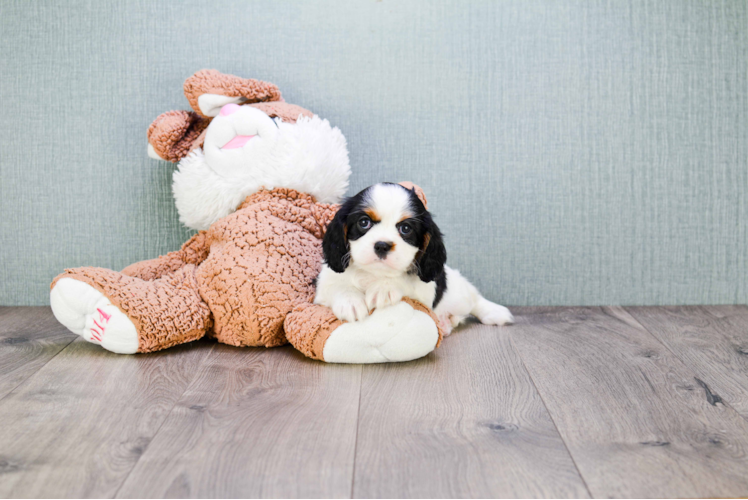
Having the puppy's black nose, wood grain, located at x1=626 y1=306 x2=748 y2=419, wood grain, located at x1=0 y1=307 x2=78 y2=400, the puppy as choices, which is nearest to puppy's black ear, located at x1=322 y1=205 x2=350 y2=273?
the puppy

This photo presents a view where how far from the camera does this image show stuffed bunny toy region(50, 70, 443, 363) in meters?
1.46

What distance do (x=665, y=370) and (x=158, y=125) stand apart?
1.53 meters

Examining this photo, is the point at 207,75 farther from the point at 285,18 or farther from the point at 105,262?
the point at 105,262

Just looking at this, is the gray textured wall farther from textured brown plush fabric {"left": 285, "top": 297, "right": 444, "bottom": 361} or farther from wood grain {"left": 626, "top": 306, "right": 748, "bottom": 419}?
textured brown plush fabric {"left": 285, "top": 297, "right": 444, "bottom": 361}

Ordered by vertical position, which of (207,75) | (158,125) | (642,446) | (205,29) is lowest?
(642,446)

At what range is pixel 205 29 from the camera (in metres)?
2.00

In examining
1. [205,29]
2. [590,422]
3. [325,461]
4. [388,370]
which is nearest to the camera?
[325,461]

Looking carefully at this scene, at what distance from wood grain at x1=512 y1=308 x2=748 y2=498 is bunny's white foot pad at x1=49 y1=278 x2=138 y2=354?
3.23ft

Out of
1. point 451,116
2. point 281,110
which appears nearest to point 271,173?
point 281,110

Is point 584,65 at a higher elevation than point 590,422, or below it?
higher

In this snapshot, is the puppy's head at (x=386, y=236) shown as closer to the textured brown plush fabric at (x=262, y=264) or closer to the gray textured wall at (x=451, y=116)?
the textured brown plush fabric at (x=262, y=264)

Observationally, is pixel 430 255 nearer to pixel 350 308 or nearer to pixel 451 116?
pixel 350 308

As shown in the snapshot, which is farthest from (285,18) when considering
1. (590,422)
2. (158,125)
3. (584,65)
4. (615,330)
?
(590,422)

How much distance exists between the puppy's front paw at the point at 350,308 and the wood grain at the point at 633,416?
0.43 m
